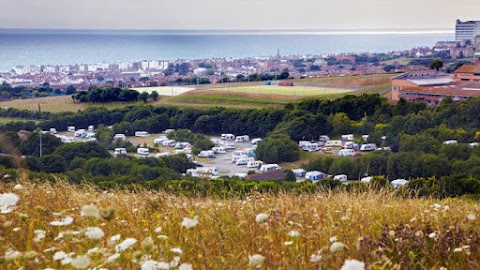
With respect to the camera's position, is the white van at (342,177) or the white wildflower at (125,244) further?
the white van at (342,177)

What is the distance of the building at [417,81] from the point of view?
19.9 m

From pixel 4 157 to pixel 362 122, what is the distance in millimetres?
9102

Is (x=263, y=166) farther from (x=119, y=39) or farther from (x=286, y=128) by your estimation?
(x=119, y=39)

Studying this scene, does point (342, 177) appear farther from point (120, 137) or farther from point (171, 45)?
point (171, 45)

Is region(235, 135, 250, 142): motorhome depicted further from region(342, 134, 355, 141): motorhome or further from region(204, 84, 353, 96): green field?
region(204, 84, 353, 96): green field

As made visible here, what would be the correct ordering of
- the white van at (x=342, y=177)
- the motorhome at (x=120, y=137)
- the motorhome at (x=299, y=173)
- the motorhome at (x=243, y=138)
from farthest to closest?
the motorhome at (x=243, y=138), the motorhome at (x=120, y=137), the motorhome at (x=299, y=173), the white van at (x=342, y=177)

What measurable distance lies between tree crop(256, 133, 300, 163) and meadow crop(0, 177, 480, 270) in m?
10.1

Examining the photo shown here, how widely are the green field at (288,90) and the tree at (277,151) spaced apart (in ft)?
27.2

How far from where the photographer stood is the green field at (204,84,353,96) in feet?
72.5

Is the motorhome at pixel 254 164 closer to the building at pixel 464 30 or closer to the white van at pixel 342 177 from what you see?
the white van at pixel 342 177

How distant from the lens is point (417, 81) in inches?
812

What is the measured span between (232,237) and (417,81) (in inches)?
769

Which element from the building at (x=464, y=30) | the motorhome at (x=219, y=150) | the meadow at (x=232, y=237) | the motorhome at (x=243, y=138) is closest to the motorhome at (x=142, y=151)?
the motorhome at (x=219, y=150)

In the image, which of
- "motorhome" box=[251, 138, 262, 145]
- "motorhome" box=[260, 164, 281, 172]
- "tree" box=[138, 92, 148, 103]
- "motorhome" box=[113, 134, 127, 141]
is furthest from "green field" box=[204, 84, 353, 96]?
"motorhome" box=[260, 164, 281, 172]
